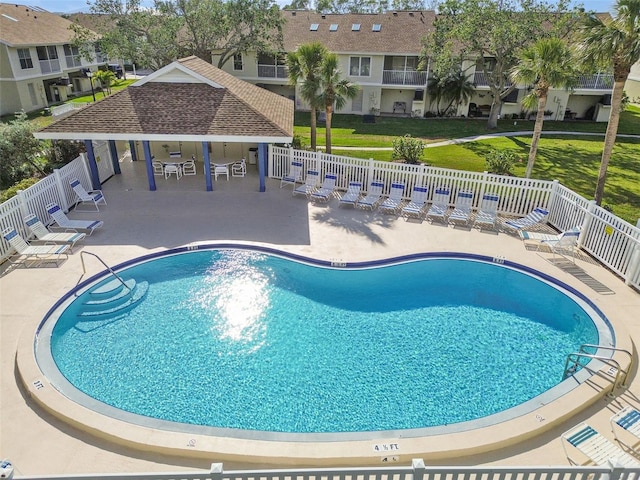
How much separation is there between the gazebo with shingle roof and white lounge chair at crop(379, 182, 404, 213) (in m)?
4.32

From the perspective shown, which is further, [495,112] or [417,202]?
[495,112]

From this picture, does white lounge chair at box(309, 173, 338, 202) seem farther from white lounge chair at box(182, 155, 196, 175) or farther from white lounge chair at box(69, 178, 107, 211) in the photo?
white lounge chair at box(69, 178, 107, 211)

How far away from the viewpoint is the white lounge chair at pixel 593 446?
7021mm

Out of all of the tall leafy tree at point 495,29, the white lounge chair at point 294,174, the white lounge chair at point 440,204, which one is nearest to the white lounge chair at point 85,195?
the white lounge chair at point 294,174

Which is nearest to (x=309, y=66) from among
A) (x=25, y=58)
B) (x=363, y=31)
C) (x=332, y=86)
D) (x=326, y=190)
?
(x=332, y=86)

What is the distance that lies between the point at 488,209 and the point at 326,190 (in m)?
6.12

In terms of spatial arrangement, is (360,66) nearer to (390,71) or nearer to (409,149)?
(390,71)

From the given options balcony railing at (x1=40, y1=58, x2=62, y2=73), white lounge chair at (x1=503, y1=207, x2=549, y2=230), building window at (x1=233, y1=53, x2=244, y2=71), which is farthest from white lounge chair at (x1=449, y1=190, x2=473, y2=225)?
balcony railing at (x1=40, y1=58, x2=62, y2=73)

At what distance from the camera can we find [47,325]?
34.4 feet

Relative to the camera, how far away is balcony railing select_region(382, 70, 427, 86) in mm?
34062

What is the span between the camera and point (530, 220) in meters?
15.2

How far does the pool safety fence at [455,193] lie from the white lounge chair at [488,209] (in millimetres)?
305

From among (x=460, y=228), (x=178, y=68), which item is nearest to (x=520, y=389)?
(x=460, y=228)

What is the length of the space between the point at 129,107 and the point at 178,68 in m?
2.64
